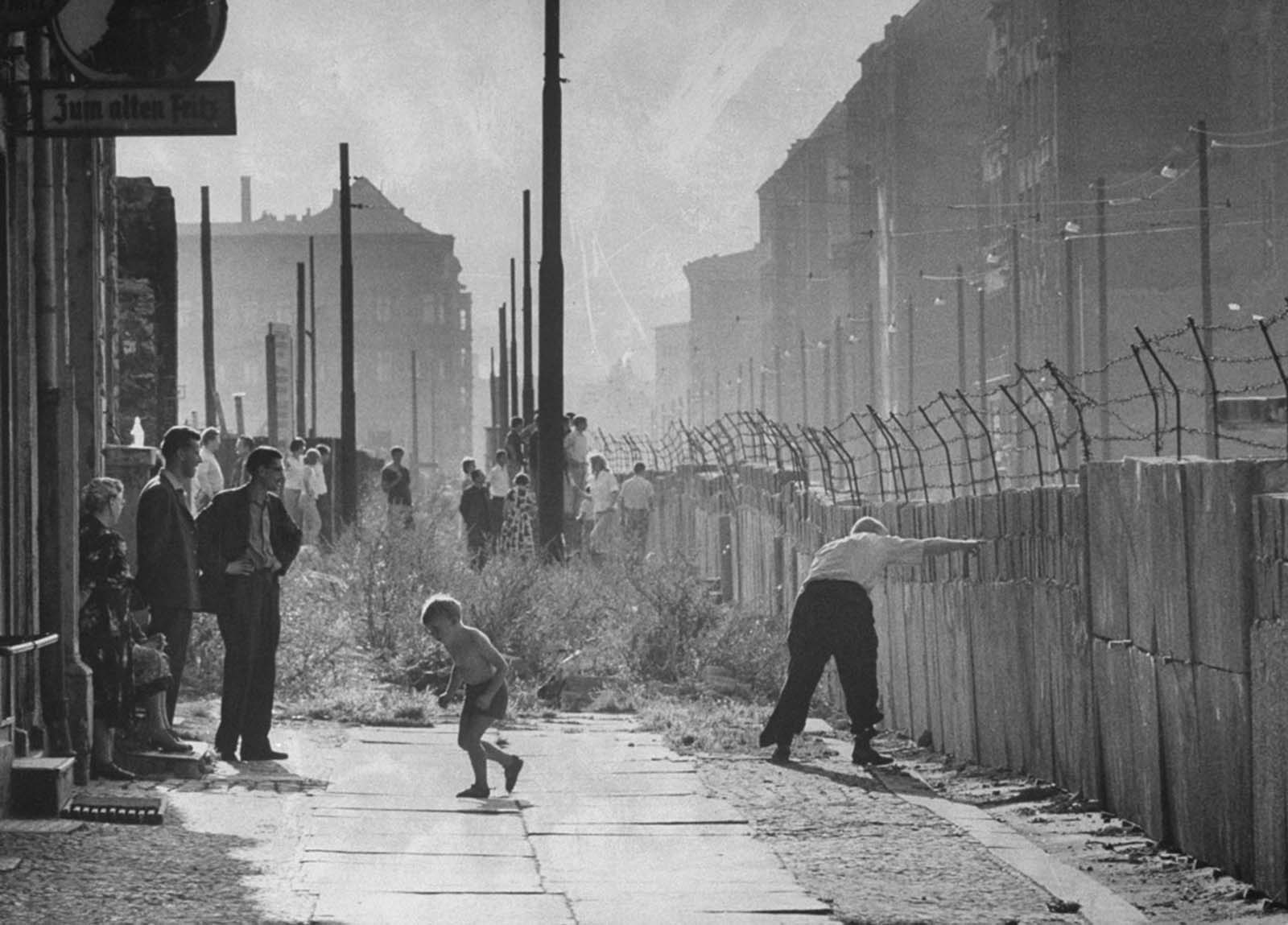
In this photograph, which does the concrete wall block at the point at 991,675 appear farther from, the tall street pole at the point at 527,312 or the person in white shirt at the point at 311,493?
the tall street pole at the point at 527,312

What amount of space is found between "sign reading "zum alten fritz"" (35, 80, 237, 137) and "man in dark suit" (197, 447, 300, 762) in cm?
310

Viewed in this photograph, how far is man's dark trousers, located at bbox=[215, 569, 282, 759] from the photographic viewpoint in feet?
41.6

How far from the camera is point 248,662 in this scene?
12766 mm

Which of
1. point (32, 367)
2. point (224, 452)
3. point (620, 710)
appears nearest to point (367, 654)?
point (620, 710)

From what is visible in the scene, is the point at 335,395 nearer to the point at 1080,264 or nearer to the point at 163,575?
the point at 1080,264

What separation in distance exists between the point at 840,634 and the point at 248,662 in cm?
348

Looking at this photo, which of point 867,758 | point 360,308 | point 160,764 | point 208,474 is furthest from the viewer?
point 360,308

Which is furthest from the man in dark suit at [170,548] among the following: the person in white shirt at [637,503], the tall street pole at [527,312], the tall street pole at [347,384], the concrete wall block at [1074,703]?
the tall street pole at [527,312]

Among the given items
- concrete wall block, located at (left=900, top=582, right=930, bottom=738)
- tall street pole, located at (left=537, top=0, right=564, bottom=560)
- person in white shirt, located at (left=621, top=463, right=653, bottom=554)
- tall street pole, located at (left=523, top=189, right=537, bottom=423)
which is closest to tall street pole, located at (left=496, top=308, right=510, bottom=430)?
tall street pole, located at (left=523, top=189, right=537, bottom=423)

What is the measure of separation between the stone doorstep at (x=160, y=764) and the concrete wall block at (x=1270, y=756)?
5617 millimetres

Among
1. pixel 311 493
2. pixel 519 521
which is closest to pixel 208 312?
pixel 311 493

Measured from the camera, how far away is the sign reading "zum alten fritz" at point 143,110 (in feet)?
32.2

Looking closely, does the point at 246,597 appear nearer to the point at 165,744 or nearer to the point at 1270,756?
the point at 165,744

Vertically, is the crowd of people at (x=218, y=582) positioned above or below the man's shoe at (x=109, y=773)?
above
